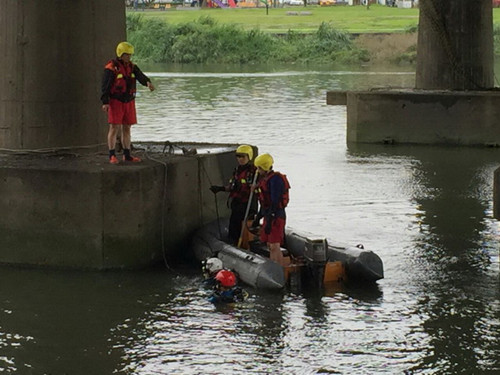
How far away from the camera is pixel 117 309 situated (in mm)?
13633

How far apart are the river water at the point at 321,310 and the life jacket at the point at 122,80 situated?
247 cm

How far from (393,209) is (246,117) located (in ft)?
52.5

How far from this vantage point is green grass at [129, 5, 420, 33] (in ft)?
269

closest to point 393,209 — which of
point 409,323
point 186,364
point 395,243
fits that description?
point 395,243

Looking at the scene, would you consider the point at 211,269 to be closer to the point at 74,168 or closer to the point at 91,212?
the point at 91,212

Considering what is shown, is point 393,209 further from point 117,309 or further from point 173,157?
point 117,309

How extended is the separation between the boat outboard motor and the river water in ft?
0.67

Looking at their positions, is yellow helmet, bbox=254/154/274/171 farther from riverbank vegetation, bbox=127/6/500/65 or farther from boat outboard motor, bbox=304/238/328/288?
riverbank vegetation, bbox=127/6/500/65

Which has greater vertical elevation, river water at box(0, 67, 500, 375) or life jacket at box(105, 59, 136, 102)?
life jacket at box(105, 59, 136, 102)

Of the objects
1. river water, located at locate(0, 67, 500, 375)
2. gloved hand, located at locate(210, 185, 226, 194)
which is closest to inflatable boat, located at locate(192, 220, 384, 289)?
river water, located at locate(0, 67, 500, 375)

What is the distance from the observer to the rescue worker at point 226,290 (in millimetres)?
13648

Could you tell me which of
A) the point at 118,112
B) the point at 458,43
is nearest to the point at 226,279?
the point at 118,112

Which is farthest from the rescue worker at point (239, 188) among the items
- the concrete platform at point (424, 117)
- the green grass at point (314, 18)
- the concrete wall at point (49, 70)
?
the green grass at point (314, 18)

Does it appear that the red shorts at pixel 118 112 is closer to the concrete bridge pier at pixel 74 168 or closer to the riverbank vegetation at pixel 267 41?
the concrete bridge pier at pixel 74 168
